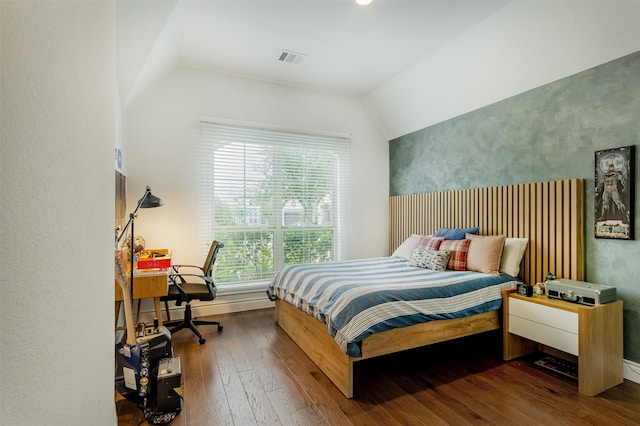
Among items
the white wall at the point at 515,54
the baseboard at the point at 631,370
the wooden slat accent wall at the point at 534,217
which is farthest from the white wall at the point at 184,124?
the baseboard at the point at 631,370

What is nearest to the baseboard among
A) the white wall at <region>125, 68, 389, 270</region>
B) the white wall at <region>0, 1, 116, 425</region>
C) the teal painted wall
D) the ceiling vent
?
the teal painted wall

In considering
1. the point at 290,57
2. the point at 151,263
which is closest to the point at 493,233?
the point at 290,57

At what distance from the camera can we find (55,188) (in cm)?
79

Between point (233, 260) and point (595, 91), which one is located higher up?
point (595, 91)

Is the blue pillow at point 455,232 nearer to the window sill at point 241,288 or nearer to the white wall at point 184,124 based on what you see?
the white wall at point 184,124

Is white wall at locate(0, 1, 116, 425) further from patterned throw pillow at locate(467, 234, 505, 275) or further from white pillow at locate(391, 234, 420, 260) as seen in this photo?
white pillow at locate(391, 234, 420, 260)

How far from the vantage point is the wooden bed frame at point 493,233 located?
243cm

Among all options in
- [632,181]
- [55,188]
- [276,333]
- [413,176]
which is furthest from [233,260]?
[632,181]

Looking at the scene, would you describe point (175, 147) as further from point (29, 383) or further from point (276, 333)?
point (29, 383)

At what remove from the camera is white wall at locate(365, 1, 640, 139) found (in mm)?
2561

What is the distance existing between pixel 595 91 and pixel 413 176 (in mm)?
2342

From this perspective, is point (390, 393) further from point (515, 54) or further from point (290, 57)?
point (290, 57)

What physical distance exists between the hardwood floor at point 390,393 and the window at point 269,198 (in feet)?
4.82

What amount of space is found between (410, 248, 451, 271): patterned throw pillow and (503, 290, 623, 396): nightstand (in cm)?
74
